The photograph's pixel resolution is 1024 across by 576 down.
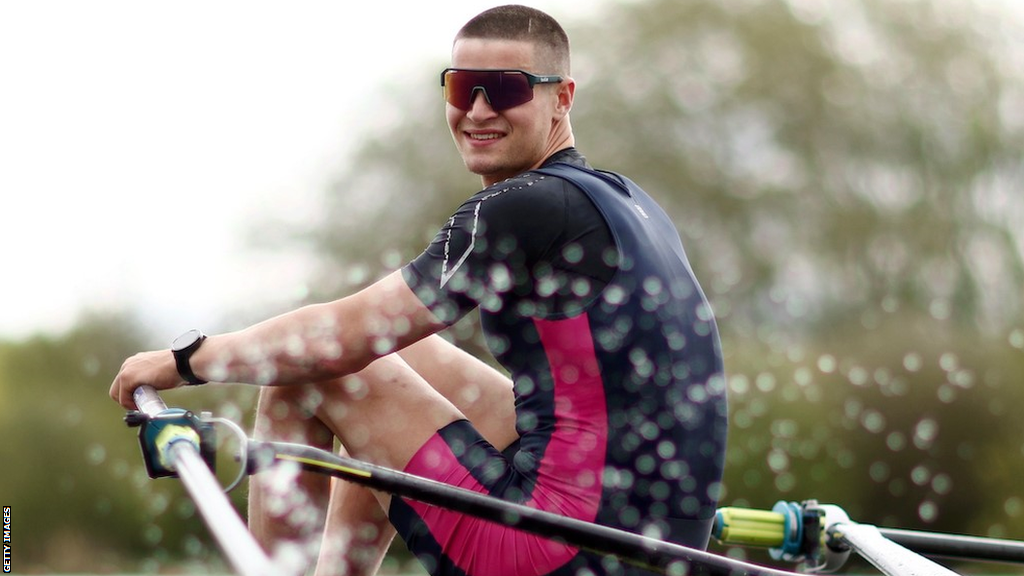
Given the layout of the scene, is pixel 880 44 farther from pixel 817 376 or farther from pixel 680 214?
pixel 817 376

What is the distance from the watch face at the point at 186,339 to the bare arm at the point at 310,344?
0.03 metres

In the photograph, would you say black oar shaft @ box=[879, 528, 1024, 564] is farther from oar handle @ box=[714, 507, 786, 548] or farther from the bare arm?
the bare arm

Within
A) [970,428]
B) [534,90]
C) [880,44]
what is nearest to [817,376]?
[970,428]

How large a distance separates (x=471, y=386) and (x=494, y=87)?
33.5 inches

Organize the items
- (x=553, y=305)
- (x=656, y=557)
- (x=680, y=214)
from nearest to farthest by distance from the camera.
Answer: (x=656, y=557)
(x=553, y=305)
(x=680, y=214)

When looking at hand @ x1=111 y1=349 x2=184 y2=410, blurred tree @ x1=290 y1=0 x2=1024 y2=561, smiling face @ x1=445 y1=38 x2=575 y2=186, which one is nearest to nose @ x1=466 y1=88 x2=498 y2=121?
smiling face @ x1=445 y1=38 x2=575 y2=186

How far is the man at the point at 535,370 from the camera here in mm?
2842

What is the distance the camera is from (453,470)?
298 centimetres

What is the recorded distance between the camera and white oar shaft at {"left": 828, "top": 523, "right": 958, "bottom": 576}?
3.08 metres

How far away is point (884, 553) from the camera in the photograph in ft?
11.1

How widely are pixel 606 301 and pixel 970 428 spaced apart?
888 centimetres

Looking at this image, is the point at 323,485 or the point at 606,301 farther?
the point at 323,485

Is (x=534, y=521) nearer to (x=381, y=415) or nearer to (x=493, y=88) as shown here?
(x=381, y=415)

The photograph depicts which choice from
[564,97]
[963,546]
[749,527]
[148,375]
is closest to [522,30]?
[564,97]
